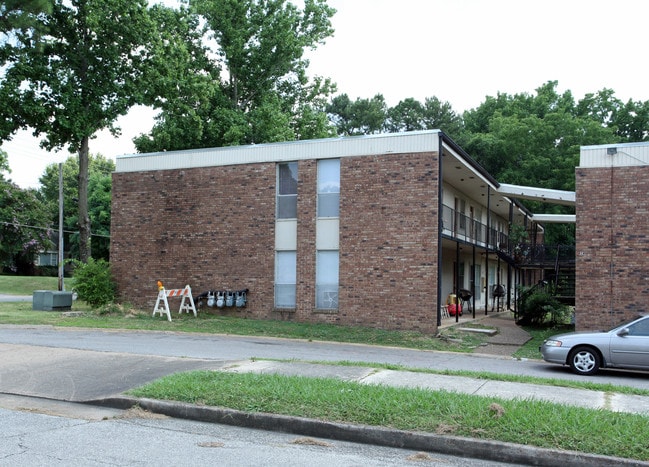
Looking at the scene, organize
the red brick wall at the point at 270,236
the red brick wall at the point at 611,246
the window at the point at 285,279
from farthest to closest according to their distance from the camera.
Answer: the window at the point at 285,279, the red brick wall at the point at 270,236, the red brick wall at the point at 611,246

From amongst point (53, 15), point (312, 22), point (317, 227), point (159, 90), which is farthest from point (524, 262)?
point (53, 15)

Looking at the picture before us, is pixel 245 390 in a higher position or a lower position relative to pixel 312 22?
lower

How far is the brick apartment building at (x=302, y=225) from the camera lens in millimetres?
18719

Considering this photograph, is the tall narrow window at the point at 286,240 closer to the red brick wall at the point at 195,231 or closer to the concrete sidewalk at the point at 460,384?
the red brick wall at the point at 195,231

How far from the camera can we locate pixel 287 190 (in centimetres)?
2109

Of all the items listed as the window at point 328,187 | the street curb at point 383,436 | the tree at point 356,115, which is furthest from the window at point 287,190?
the tree at point 356,115

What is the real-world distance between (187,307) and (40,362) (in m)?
10.6

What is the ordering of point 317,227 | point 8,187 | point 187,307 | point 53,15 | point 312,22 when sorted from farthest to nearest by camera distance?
point 8,187
point 312,22
point 53,15
point 187,307
point 317,227

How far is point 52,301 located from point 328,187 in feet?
38.5

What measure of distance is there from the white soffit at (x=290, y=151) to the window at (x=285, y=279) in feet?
10.8

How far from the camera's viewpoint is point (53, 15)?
26.6m

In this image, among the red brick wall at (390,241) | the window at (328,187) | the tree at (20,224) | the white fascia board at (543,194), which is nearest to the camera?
the red brick wall at (390,241)

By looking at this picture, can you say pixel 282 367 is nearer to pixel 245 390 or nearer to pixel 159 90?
pixel 245 390

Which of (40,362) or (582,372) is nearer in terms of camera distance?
(40,362)
